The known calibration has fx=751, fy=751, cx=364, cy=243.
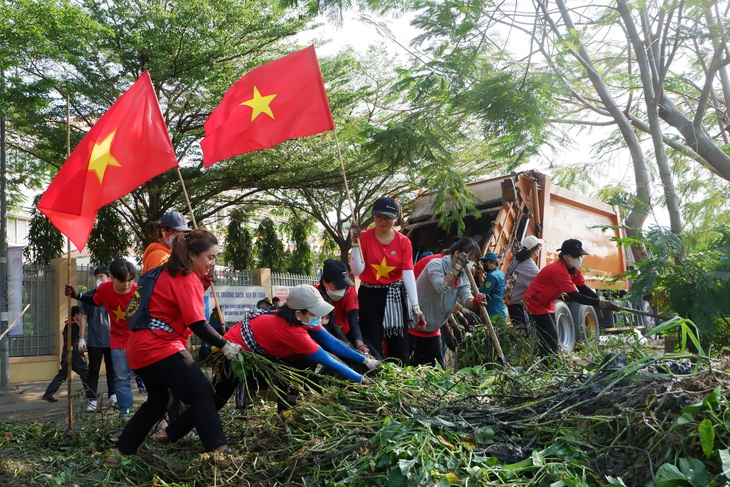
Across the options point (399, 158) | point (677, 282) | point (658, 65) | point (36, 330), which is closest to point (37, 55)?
point (36, 330)

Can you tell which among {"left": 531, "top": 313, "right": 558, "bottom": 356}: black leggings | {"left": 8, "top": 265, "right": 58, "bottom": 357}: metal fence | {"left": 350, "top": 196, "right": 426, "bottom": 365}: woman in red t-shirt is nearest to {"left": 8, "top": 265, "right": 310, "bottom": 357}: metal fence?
{"left": 8, "top": 265, "right": 58, "bottom": 357}: metal fence

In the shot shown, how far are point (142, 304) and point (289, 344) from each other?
1.05m

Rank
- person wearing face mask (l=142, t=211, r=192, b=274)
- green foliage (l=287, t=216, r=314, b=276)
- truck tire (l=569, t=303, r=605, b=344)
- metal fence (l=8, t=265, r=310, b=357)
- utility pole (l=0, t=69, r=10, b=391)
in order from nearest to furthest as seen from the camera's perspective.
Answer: person wearing face mask (l=142, t=211, r=192, b=274)
utility pole (l=0, t=69, r=10, b=391)
truck tire (l=569, t=303, r=605, b=344)
metal fence (l=8, t=265, r=310, b=357)
green foliage (l=287, t=216, r=314, b=276)

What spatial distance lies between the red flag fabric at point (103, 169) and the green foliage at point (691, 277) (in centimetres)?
406

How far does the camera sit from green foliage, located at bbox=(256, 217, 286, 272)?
22.4 metres

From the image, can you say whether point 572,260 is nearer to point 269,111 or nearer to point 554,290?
point 554,290

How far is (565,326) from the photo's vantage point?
11484 millimetres

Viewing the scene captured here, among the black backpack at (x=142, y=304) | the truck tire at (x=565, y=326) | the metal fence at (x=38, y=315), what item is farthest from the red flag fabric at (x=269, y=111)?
the metal fence at (x=38, y=315)

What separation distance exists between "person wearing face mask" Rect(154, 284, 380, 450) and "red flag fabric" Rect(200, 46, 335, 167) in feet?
6.67

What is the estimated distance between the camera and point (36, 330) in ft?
44.0

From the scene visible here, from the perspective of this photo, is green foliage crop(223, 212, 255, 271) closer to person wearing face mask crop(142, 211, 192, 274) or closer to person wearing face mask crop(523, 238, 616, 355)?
person wearing face mask crop(523, 238, 616, 355)

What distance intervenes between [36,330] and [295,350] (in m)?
9.86

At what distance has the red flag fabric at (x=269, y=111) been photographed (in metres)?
6.81

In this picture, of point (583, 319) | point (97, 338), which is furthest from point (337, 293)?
point (583, 319)
